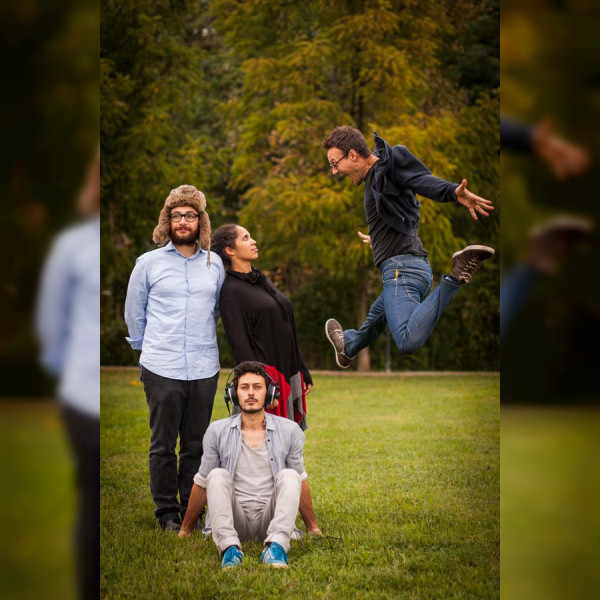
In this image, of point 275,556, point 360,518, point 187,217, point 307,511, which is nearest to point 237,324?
point 187,217

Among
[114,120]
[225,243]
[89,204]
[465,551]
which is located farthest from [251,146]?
[89,204]

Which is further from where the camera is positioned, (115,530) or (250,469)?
(115,530)

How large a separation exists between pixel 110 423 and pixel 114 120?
5.41 metres

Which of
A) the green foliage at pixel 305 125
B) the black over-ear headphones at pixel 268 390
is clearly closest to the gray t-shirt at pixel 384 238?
the black over-ear headphones at pixel 268 390

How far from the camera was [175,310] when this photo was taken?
13.7 ft

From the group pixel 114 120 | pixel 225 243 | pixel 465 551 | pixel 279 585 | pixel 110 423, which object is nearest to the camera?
pixel 279 585

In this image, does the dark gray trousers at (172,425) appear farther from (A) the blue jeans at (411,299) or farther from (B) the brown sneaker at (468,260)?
(B) the brown sneaker at (468,260)

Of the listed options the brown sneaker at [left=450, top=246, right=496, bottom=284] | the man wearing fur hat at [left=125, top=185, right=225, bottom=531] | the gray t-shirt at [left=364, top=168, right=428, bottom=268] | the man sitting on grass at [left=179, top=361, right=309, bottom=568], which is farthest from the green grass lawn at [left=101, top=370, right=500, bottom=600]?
the gray t-shirt at [left=364, top=168, right=428, bottom=268]

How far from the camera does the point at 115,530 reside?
14.2ft

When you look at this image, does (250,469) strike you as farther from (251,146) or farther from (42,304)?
(251,146)

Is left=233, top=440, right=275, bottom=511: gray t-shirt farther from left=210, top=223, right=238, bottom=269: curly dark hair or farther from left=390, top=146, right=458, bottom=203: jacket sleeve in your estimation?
left=390, top=146, right=458, bottom=203: jacket sleeve

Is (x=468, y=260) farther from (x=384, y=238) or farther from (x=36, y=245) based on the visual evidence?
(x=36, y=245)

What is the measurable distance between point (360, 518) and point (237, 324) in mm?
1410

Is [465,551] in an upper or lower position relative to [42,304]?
lower
